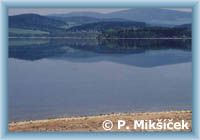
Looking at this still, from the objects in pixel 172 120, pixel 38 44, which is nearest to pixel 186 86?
pixel 172 120

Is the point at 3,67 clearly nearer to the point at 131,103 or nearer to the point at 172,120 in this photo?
the point at 131,103

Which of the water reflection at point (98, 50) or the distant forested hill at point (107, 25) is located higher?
the distant forested hill at point (107, 25)

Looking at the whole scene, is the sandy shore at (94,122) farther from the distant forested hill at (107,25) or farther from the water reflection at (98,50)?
the distant forested hill at (107,25)

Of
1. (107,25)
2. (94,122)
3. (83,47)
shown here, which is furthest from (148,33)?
(94,122)

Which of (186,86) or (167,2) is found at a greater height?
(167,2)

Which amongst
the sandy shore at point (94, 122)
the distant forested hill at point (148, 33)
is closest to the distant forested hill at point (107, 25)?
the distant forested hill at point (148, 33)

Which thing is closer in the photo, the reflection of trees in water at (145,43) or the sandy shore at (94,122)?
the sandy shore at (94,122)
